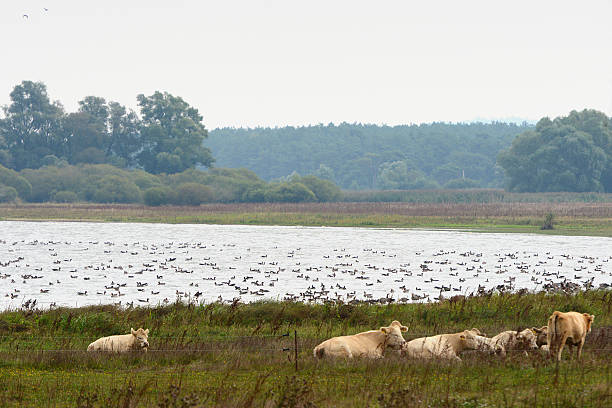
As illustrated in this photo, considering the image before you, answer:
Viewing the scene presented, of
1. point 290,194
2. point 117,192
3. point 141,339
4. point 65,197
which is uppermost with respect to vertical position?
point 117,192

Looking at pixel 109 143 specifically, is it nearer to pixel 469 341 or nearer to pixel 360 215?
pixel 360 215

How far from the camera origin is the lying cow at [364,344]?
645 inches

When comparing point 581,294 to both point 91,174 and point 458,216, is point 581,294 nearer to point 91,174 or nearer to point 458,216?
point 458,216

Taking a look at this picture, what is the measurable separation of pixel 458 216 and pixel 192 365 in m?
74.2

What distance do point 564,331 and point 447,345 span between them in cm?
271

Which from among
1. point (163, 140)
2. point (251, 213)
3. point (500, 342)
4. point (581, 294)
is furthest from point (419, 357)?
point (163, 140)

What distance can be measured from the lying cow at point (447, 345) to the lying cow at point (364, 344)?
0.31 metres

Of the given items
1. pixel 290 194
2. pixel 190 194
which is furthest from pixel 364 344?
pixel 190 194

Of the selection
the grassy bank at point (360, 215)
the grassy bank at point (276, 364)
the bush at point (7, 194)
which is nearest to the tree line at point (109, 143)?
the bush at point (7, 194)

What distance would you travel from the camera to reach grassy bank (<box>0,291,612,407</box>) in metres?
12.2

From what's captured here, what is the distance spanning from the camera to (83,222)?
98812 mm

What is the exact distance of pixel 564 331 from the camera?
14.8m

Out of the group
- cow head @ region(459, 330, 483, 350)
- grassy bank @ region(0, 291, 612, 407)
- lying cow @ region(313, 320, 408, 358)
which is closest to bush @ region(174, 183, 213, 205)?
grassy bank @ region(0, 291, 612, 407)

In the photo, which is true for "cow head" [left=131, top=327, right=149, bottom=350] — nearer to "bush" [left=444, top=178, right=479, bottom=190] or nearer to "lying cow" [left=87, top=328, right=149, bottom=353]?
"lying cow" [left=87, top=328, right=149, bottom=353]
